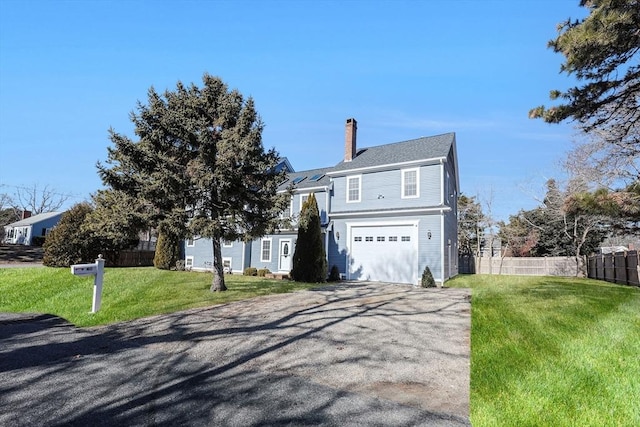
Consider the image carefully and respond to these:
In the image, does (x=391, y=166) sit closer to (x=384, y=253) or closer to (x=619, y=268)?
(x=384, y=253)

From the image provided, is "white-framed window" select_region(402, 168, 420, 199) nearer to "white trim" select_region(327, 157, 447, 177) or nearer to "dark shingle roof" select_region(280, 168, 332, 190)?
"white trim" select_region(327, 157, 447, 177)

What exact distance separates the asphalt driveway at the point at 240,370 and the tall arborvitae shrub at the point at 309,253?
26.1 feet

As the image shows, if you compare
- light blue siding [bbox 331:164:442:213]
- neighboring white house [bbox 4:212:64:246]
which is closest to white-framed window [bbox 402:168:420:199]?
light blue siding [bbox 331:164:442:213]

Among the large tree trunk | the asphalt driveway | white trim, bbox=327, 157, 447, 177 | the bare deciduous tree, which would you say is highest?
the bare deciduous tree

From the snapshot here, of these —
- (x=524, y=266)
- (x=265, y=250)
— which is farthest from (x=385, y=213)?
(x=524, y=266)

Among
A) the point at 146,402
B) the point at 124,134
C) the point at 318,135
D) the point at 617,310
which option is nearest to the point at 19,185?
the point at 318,135

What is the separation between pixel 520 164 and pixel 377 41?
22891 mm

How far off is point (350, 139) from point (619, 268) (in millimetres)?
15267

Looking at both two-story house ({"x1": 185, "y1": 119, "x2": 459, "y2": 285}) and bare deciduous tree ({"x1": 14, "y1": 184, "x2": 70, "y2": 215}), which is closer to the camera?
two-story house ({"x1": 185, "y1": 119, "x2": 459, "y2": 285})

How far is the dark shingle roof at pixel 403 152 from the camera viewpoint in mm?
17484

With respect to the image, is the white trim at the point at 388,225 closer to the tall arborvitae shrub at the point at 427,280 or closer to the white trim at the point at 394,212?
the white trim at the point at 394,212

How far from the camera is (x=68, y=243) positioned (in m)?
18.0

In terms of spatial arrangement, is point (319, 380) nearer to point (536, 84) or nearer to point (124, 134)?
point (124, 134)

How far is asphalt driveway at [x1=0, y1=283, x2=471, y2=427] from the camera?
3.44 m
